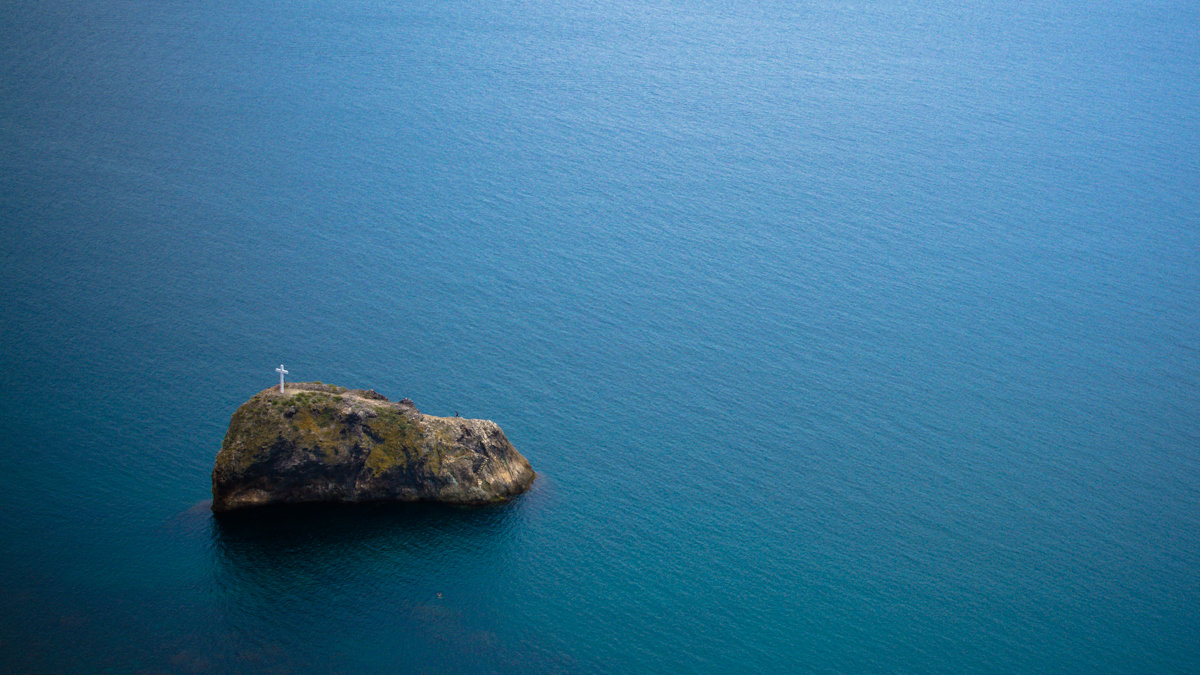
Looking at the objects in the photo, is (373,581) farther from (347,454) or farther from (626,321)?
(626,321)

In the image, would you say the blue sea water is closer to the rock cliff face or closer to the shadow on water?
the shadow on water

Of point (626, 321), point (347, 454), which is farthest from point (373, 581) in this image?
point (626, 321)

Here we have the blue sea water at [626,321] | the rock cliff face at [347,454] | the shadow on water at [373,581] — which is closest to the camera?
the shadow on water at [373,581]

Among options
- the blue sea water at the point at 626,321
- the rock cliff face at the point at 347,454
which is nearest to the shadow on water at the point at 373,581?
the blue sea water at the point at 626,321

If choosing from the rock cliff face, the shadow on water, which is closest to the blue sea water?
the shadow on water

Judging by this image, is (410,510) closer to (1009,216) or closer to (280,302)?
(280,302)

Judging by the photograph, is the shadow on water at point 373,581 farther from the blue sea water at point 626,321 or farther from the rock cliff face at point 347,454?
the rock cliff face at point 347,454
